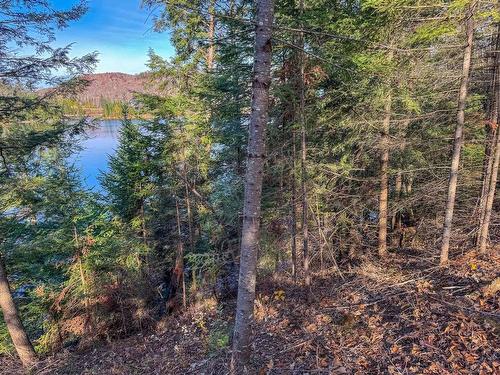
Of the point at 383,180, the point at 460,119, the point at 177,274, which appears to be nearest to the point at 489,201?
the point at 460,119

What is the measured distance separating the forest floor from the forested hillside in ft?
0.12

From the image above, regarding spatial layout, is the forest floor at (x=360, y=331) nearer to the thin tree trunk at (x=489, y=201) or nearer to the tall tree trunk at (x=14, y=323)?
the tall tree trunk at (x=14, y=323)

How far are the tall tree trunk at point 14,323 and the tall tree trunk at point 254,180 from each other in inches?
263

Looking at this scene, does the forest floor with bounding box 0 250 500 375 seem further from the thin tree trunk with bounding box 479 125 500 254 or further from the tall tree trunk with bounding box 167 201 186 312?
the tall tree trunk with bounding box 167 201 186 312

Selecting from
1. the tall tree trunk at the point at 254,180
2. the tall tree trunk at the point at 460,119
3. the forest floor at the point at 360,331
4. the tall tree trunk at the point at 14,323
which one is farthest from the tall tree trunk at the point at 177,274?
the tall tree trunk at the point at 460,119

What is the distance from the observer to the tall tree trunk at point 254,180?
3859 millimetres

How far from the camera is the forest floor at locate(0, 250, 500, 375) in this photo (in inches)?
159

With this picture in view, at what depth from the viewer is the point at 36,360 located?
8164mm

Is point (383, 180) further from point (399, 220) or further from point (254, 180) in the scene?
point (254, 180)

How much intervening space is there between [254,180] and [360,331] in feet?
10.1

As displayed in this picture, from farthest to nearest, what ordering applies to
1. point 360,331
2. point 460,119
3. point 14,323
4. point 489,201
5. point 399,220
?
point 399,220 < point 14,323 < point 489,201 < point 460,119 < point 360,331

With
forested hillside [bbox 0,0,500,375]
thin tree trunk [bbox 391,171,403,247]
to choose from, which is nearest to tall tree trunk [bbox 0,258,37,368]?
forested hillside [bbox 0,0,500,375]

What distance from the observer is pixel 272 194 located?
9.27m

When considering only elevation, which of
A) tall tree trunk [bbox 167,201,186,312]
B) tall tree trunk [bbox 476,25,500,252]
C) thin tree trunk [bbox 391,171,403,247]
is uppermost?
tall tree trunk [bbox 476,25,500,252]
